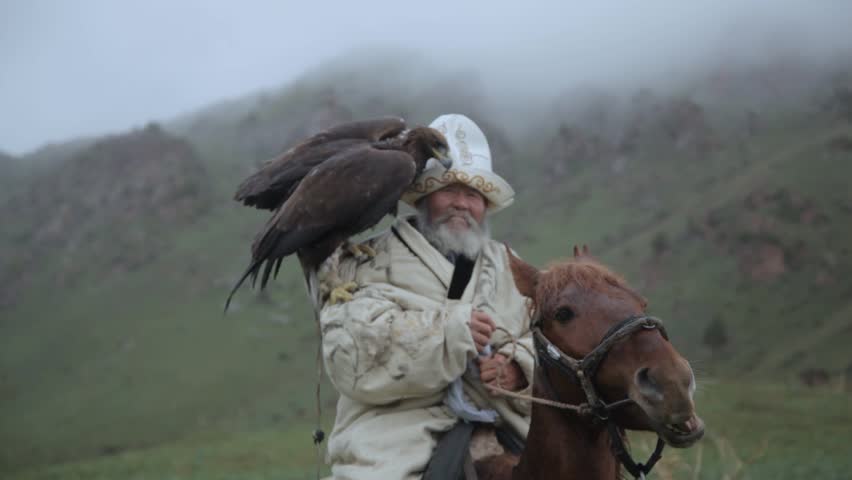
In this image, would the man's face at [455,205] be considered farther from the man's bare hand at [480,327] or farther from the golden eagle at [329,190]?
the man's bare hand at [480,327]

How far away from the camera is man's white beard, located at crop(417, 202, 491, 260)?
16.3ft

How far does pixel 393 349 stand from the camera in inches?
166

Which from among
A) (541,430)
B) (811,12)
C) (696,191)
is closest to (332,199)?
(541,430)

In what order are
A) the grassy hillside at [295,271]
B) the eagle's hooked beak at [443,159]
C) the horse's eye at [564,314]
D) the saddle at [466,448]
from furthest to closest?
the grassy hillside at [295,271] → the eagle's hooked beak at [443,159] → the saddle at [466,448] → the horse's eye at [564,314]

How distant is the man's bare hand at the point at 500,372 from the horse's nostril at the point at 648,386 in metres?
1.40

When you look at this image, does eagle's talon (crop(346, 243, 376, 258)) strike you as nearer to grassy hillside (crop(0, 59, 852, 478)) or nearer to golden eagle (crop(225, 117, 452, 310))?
golden eagle (crop(225, 117, 452, 310))

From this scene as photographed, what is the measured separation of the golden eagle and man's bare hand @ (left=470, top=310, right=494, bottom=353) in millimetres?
795

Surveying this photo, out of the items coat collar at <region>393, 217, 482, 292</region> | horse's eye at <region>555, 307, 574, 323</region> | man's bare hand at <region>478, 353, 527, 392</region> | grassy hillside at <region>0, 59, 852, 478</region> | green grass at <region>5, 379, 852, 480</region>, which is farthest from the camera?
grassy hillside at <region>0, 59, 852, 478</region>

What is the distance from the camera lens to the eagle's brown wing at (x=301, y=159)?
16.8ft

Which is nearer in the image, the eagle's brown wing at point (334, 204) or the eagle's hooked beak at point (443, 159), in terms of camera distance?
the eagle's brown wing at point (334, 204)

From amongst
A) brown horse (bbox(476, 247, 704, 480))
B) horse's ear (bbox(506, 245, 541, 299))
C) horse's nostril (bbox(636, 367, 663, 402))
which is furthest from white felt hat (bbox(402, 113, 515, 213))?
horse's nostril (bbox(636, 367, 663, 402))

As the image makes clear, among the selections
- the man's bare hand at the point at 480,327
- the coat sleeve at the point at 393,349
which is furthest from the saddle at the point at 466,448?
the man's bare hand at the point at 480,327

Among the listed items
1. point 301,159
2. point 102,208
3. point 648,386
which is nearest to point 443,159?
point 301,159

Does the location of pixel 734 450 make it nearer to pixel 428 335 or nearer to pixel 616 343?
pixel 428 335
